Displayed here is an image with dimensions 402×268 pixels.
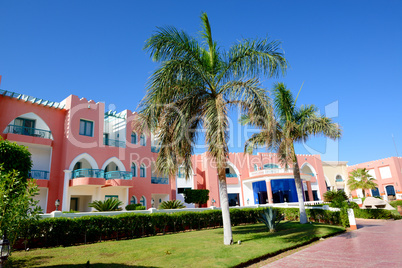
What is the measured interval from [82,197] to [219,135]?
55.3 feet

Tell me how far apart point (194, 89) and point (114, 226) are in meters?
7.02

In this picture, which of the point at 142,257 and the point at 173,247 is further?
the point at 173,247

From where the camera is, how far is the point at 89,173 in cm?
1961

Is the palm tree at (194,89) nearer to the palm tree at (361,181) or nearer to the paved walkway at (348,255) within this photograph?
the paved walkway at (348,255)

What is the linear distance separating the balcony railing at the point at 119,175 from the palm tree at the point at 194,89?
11.5 metres

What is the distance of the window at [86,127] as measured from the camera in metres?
20.8

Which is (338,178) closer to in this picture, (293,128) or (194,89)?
(293,128)

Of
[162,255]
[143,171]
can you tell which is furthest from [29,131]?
[162,255]

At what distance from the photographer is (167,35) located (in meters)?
10.2

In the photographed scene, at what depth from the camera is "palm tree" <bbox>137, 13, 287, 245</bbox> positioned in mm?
9766

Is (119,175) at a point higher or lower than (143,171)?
lower

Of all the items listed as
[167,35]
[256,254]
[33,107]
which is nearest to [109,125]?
[33,107]

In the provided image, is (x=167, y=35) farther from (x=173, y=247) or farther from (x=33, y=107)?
(x=33, y=107)

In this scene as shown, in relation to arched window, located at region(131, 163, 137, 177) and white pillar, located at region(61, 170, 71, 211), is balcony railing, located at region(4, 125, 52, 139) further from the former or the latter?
arched window, located at region(131, 163, 137, 177)
